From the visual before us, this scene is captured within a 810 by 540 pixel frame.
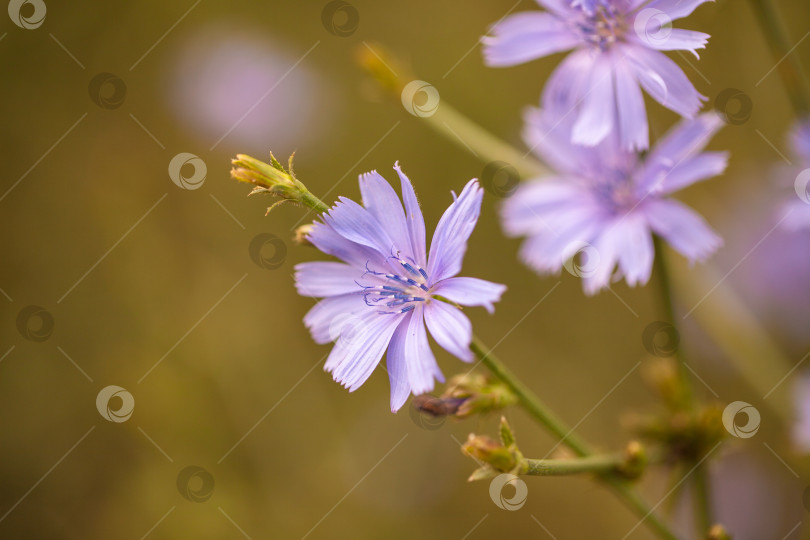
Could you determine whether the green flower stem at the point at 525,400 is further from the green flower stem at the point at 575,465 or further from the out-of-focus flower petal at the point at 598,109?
the out-of-focus flower petal at the point at 598,109

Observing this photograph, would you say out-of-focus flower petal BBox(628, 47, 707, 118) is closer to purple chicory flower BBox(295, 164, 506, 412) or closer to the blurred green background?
purple chicory flower BBox(295, 164, 506, 412)

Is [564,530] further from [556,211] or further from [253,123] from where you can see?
[253,123]

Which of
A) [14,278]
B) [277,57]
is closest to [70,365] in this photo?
[14,278]

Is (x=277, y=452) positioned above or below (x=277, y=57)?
below

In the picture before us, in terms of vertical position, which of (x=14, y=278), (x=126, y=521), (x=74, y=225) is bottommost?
(x=126, y=521)

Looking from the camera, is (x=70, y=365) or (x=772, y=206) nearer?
(x=772, y=206)

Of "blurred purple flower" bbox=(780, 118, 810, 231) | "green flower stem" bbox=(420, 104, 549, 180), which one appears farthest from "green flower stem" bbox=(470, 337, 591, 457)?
"blurred purple flower" bbox=(780, 118, 810, 231)
